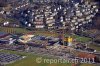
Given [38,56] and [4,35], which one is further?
[4,35]

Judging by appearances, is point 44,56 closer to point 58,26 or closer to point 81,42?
point 81,42

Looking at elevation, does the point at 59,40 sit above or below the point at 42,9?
below

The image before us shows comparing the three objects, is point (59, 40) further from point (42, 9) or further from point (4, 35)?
point (42, 9)

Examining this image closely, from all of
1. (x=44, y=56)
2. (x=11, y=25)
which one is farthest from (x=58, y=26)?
(x=44, y=56)

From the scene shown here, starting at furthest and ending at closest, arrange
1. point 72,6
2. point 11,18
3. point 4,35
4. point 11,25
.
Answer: point 72,6 → point 11,18 → point 11,25 → point 4,35

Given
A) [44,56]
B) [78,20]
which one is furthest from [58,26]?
[44,56]

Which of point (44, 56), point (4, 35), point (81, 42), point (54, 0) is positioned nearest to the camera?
point (44, 56)
